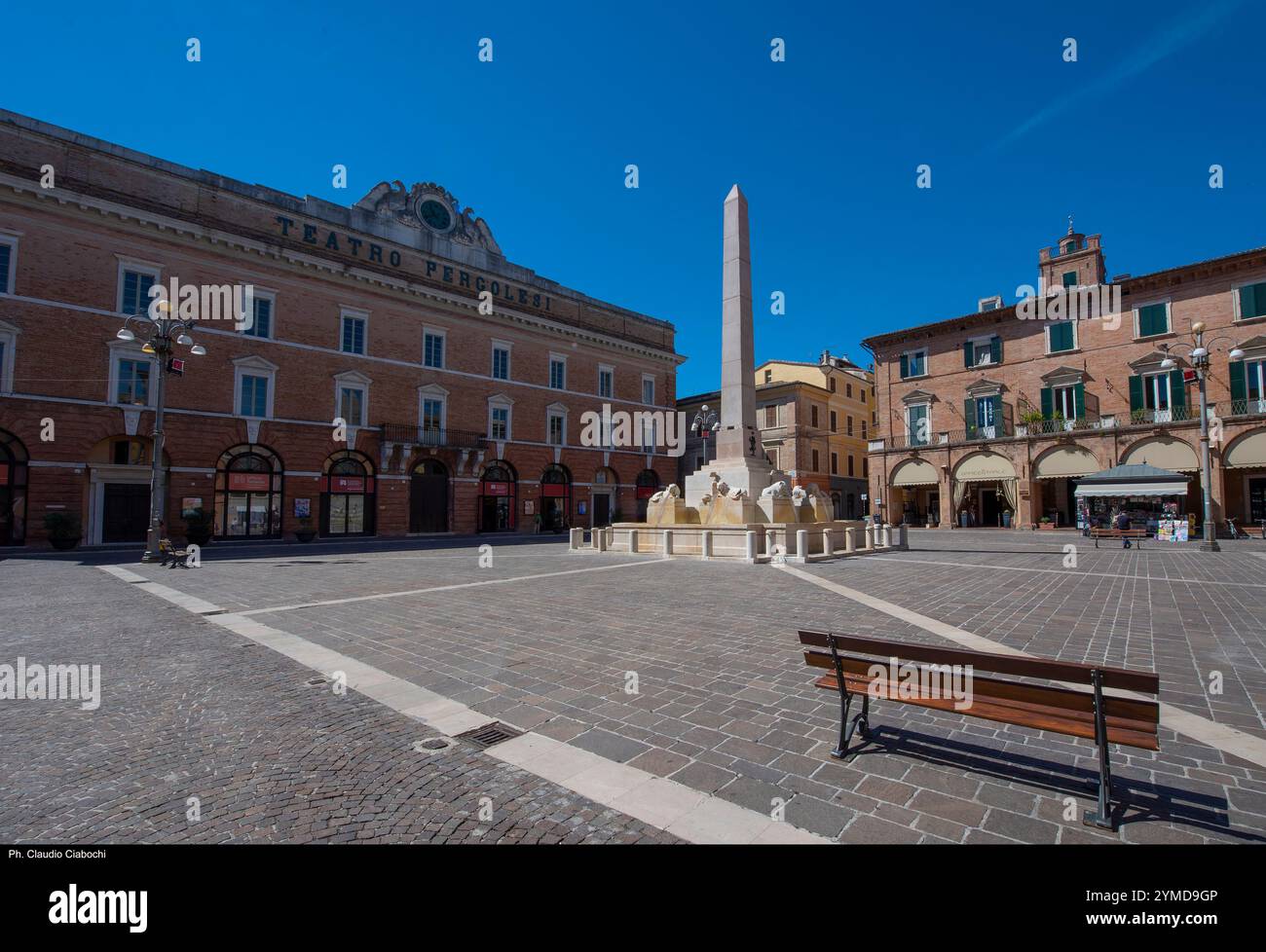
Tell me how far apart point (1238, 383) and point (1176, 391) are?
2191mm

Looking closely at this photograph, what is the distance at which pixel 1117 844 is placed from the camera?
2.60 m

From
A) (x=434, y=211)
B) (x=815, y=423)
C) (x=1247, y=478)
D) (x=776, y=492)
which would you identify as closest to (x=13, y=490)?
(x=434, y=211)

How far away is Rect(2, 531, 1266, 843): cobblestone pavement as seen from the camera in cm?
302

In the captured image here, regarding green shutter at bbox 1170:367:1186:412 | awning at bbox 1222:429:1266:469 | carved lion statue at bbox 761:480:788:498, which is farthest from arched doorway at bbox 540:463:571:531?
awning at bbox 1222:429:1266:469

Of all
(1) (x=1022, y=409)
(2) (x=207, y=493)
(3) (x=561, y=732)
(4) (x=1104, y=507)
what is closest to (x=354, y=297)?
(2) (x=207, y=493)

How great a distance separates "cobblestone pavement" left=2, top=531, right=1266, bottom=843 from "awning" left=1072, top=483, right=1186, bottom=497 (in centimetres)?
1554

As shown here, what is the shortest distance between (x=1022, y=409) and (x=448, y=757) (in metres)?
40.4

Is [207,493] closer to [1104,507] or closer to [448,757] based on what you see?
[448,757]

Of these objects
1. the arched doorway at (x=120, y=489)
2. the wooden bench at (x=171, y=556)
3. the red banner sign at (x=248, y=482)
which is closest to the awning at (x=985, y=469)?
the red banner sign at (x=248, y=482)

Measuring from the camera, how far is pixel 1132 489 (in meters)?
26.7

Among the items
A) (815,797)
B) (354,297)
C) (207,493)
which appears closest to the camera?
(815,797)

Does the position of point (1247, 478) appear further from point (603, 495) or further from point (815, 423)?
point (603, 495)

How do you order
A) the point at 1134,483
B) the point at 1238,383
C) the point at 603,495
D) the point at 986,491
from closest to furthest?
the point at 1134,483 → the point at 1238,383 → the point at 986,491 → the point at 603,495

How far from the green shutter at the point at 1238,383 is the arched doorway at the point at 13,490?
169 ft
